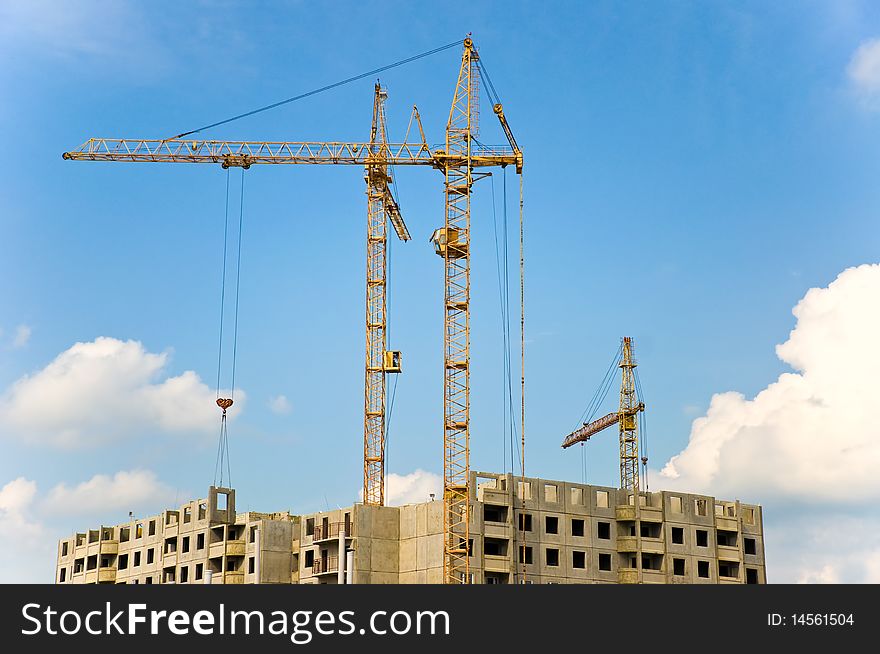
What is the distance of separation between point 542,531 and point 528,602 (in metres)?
57.1

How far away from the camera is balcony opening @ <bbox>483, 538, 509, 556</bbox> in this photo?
10600cm

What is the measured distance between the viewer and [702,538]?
373 ft

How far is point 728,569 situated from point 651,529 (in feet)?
26.1

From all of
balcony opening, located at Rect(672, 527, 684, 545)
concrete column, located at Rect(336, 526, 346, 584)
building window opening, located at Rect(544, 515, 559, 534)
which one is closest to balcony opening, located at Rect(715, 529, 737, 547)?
balcony opening, located at Rect(672, 527, 684, 545)

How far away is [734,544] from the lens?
115m

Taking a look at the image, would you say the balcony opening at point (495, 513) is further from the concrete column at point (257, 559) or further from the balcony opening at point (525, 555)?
the concrete column at point (257, 559)

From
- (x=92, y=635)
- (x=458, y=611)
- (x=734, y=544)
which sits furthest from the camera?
(x=734, y=544)

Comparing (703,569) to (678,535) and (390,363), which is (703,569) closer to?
(678,535)

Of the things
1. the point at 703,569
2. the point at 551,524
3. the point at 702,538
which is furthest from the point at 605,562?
the point at 702,538

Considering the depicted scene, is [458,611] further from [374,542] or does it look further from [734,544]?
[734,544]

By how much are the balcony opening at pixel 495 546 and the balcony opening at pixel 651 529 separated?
41.8 ft

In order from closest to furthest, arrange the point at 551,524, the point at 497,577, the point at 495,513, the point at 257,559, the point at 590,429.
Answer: the point at 497,577 → the point at 495,513 → the point at 551,524 → the point at 257,559 → the point at 590,429

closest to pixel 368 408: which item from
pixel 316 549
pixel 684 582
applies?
pixel 316 549

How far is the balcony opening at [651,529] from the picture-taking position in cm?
11206
